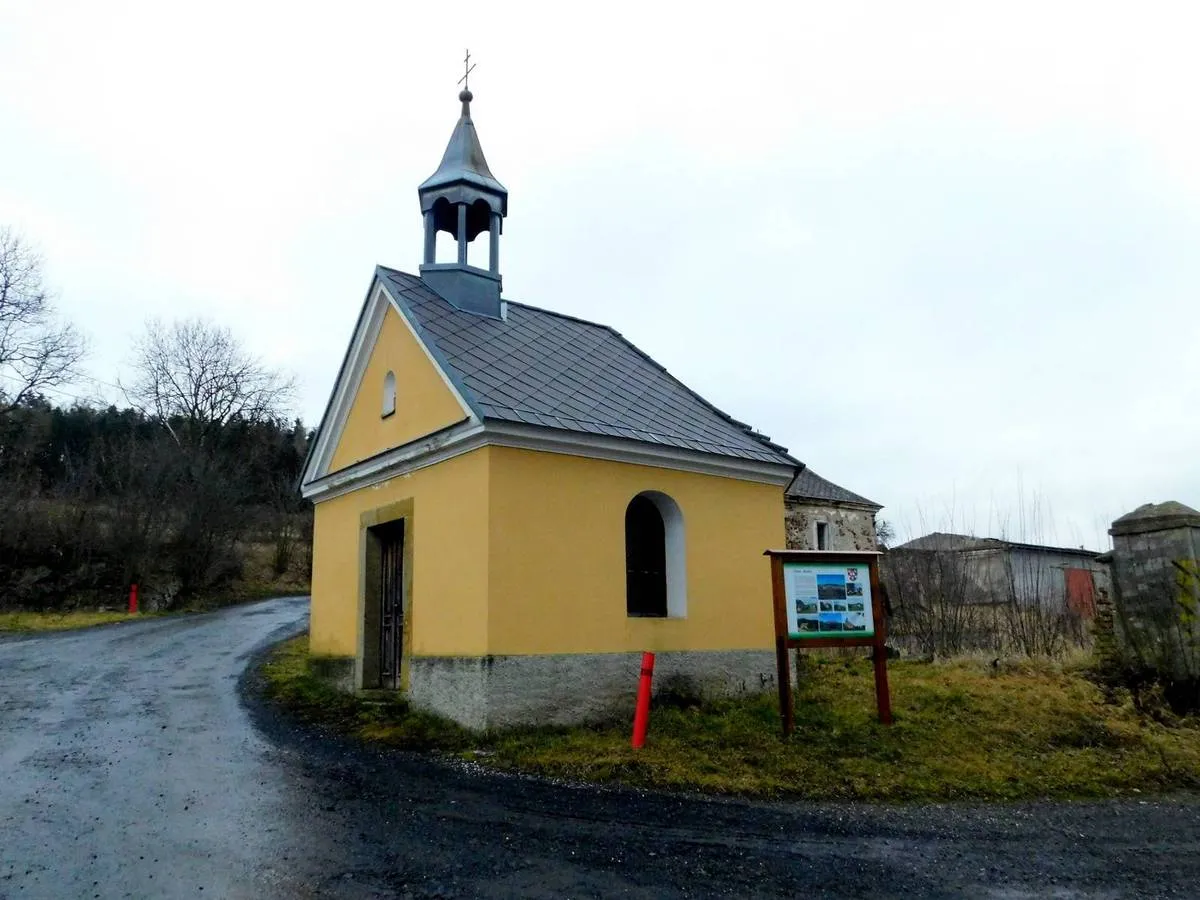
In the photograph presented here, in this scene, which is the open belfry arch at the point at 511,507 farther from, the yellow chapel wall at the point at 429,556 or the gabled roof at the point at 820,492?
the gabled roof at the point at 820,492

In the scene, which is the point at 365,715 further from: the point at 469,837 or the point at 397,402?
the point at 469,837

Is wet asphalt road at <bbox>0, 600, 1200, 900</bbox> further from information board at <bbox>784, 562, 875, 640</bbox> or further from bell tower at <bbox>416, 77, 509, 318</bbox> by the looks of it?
bell tower at <bbox>416, 77, 509, 318</bbox>

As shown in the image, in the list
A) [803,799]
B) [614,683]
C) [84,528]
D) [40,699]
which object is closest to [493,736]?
[614,683]

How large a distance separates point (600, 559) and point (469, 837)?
472 cm

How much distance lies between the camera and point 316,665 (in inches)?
523

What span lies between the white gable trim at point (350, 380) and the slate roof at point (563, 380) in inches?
14.7

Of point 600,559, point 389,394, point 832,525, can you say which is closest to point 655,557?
point 600,559

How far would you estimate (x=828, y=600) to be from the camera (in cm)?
923

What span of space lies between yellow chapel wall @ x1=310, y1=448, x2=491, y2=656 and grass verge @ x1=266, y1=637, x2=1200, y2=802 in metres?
1.01

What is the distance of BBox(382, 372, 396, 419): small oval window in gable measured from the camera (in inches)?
475

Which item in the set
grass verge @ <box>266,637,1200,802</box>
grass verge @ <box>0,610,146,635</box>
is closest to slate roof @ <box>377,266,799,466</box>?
grass verge @ <box>266,637,1200,802</box>

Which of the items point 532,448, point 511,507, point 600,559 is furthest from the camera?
point 600,559

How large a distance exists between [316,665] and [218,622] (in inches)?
489

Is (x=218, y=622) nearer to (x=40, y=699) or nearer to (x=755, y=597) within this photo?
(x=40, y=699)
